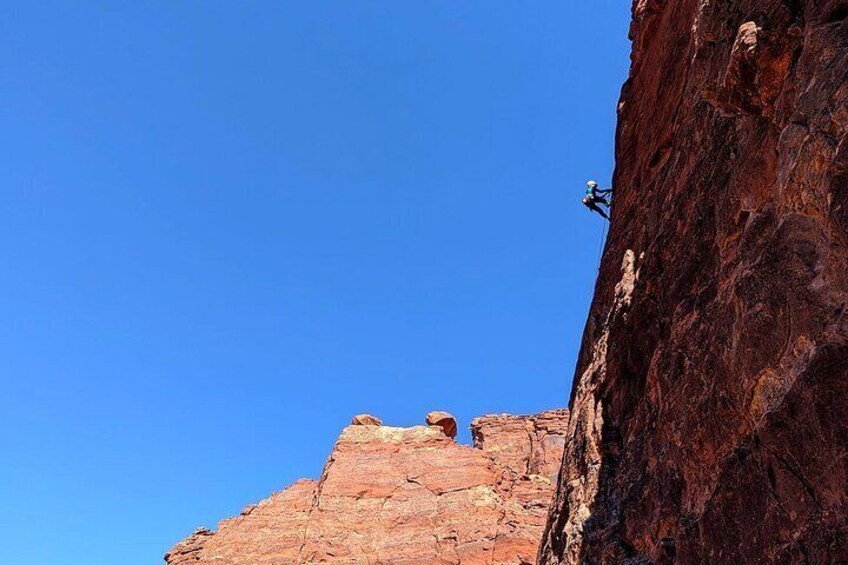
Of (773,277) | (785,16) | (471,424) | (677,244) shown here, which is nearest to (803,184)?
(773,277)

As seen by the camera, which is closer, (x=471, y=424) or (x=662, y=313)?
(x=662, y=313)

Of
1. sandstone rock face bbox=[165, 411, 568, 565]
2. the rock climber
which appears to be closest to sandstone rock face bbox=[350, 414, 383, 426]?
sandstone rock face bbox=[165, 411, 568, 565]

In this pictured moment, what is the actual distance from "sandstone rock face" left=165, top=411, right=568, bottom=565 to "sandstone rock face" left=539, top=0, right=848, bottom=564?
1123 inches

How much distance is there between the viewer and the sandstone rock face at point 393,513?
42.5 metres

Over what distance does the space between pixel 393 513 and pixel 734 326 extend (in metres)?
42.9

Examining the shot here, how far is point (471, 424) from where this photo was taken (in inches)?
2675

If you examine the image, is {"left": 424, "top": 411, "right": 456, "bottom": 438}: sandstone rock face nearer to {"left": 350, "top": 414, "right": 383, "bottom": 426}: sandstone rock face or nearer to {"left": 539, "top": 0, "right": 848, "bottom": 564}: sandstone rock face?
{"left": 350, "top": 414, "right": 383, "bottom": 426}: sandstone rock face

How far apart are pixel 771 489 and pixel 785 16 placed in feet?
20.1

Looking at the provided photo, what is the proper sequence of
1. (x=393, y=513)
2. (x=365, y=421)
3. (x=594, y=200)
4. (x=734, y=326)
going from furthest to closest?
(x=365, y=421) → (x=393, y=513) → (x=594, y=200) → (x=734, y=326)

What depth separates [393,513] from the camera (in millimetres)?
47094

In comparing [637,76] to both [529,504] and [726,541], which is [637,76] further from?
[529,504]

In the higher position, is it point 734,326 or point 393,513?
point 393,513

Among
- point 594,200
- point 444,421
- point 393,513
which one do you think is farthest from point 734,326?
point 444,421

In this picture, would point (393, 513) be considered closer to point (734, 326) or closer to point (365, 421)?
point (365, 421)
